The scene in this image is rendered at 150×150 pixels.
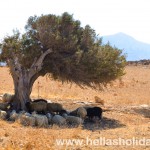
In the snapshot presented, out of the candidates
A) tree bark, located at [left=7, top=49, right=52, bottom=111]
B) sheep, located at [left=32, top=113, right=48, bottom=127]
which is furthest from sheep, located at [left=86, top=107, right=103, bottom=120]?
sheep, located at [left=32, top=113, right=48, bottom=127]

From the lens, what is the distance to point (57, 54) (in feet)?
68.8

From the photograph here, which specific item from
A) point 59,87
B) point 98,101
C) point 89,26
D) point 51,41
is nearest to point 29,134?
point 51,41

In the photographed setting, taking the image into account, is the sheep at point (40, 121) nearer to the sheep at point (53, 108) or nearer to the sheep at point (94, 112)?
the sheep at point (53, 108)

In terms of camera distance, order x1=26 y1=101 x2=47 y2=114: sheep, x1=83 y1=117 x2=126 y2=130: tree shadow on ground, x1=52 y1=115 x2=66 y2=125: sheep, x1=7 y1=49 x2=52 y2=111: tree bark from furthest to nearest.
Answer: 1. x1=7 y1=49 x2=52 y2=111: tree bark
2. x1=26 y1=101 x2=47 y2=114: sheep
3. x1=52 y1=115 x2=66 y2=125: sheep
4. x1=83 y1=117 x2=126 y2=130: tree shadow on ground

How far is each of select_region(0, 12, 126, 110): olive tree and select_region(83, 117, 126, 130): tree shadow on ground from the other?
2.54 meters

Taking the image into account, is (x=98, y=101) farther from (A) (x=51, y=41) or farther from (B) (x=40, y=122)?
(B) (x=40, y=122)

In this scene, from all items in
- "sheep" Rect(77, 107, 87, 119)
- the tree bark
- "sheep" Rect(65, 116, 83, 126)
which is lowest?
"sheep" Rect(65, 116, 83, 126)

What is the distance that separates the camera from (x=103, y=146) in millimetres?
11852

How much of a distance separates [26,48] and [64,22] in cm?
256

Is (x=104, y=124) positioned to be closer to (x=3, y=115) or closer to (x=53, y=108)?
(x=53, y=108)

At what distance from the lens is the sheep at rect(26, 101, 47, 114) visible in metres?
20.1

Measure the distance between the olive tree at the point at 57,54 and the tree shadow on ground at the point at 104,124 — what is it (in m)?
2.54

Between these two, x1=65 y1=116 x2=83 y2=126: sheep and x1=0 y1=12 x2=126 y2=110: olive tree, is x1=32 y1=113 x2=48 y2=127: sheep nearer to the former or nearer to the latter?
x1=65 y1=116 x2=83 y2=126: sheep

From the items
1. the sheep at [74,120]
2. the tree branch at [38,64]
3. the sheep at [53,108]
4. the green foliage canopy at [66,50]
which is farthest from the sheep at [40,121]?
the green foliage canopy at [66,50]
